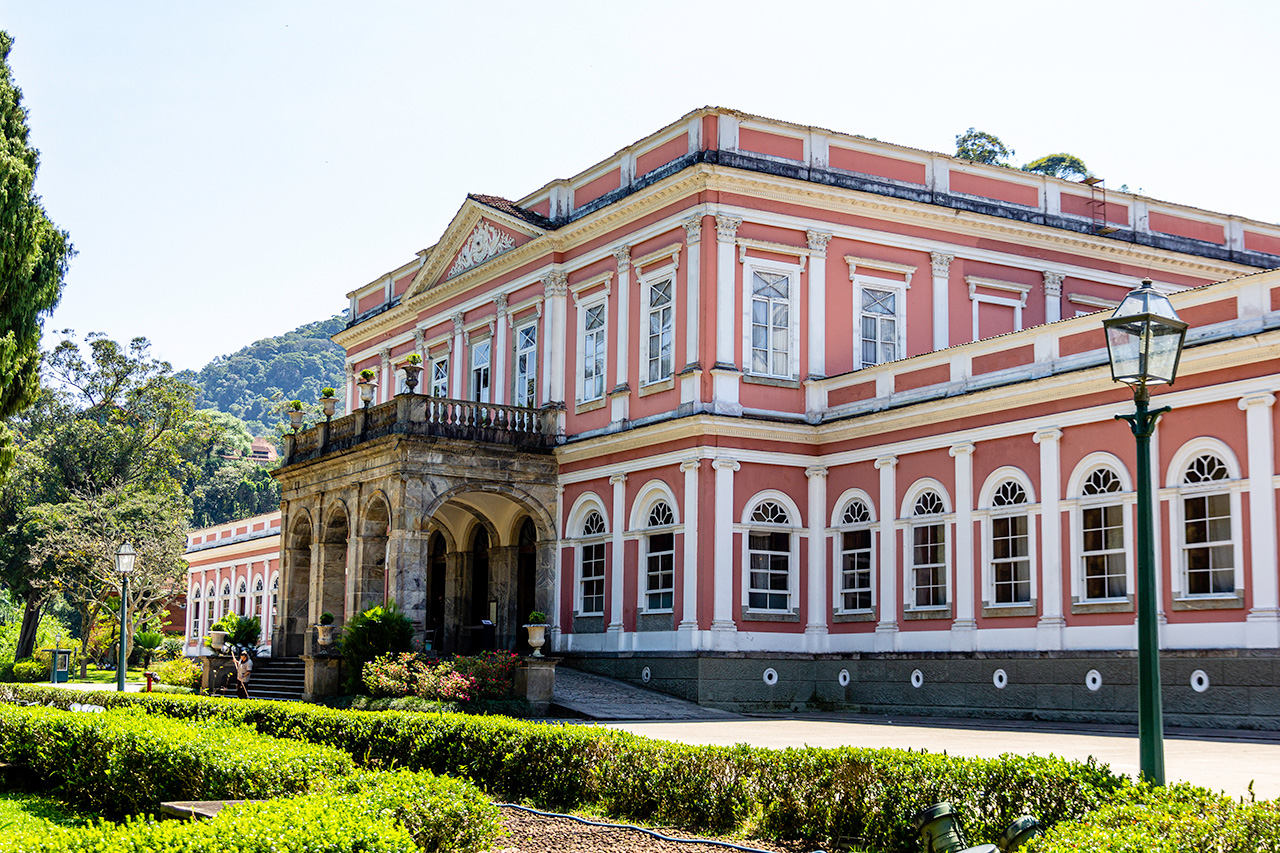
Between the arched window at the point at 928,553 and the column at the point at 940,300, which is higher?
the column at the point at 940,300

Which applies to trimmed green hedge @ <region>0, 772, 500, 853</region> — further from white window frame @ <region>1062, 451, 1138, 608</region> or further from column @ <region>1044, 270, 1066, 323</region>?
column @ <region>1044, 270, 1066, 323</region>

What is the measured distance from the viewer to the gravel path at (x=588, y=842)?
9625mm

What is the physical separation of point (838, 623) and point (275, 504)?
59.6 meters

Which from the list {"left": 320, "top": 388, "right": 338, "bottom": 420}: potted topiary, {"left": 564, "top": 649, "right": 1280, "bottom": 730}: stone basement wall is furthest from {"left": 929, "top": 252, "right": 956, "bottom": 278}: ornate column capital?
{"left": 320, "top": 388, "right": 338, "bottom": 420}: potted topiary

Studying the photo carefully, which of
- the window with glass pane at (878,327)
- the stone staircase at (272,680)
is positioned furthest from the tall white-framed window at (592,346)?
the stone staircase at (272,680)

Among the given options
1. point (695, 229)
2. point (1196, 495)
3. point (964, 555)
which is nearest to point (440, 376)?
point (695, 229)

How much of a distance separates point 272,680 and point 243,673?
205cm

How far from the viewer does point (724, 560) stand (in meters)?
24.5

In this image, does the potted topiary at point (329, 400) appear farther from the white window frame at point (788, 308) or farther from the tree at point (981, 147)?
the tree at point (981, 147)

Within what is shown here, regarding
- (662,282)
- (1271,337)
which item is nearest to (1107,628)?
(1271,337)

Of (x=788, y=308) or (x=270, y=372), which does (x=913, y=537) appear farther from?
(x=270, y=372)

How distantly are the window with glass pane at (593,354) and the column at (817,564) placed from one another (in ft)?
16.5

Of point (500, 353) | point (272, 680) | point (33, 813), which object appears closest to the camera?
point (33, 813)

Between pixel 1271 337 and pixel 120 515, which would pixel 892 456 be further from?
pixel 120 515
